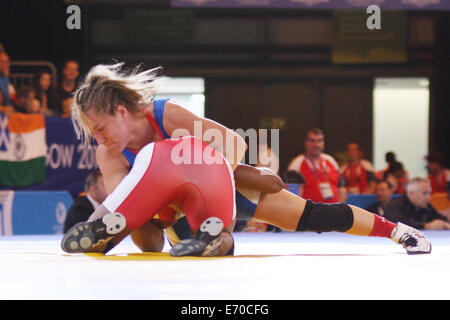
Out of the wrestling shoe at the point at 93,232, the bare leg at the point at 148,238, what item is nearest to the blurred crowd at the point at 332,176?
the bare leg at the point at 148,238

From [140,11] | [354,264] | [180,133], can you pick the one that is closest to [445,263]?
[354,264]

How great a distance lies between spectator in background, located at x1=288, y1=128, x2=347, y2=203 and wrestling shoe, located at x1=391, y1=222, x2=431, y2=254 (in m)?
3.05

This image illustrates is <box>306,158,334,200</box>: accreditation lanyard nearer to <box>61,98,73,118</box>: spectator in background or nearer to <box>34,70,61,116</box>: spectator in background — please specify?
<box>61,98,73,118</box>: spectator in background

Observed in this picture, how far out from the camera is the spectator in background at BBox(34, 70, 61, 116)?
6.57 m

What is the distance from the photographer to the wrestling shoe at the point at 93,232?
202 centimetres

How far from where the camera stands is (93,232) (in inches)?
80.7

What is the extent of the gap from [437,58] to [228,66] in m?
2.85

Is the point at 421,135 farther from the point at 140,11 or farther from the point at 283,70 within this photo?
the point at 140,11

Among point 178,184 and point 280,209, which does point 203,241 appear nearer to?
point 178,184

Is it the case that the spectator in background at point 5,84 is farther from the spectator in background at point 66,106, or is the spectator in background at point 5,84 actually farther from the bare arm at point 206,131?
the bare arm at point 206,131

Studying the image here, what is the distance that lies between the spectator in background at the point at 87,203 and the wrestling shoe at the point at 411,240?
7.39 feet

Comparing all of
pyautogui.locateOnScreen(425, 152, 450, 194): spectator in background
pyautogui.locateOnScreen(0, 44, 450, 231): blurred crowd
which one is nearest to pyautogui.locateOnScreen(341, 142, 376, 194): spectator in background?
pyautogui.locateOnScreen(0, 44, 450, 231): blurred crowd

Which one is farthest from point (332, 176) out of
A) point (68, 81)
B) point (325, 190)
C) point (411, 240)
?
point (411, 240)

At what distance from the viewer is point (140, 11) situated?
9.28 m
